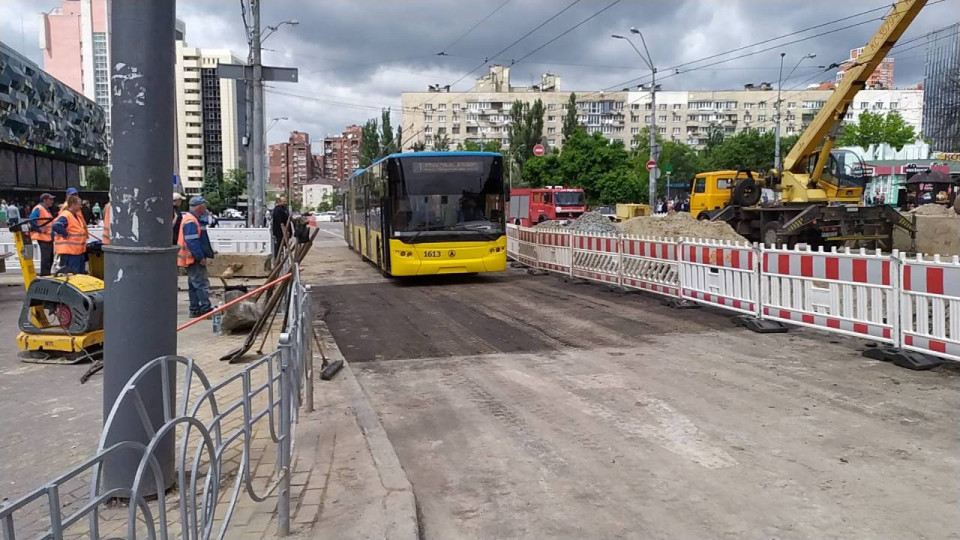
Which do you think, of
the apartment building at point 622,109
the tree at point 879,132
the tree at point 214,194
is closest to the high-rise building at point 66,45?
the tree at point 214,194

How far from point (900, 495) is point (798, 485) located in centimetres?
58

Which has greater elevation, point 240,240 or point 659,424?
point 240,240

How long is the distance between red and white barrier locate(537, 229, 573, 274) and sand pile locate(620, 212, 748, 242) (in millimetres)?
1761

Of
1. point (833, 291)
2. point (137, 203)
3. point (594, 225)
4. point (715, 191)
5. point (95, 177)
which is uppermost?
point (95, 177)

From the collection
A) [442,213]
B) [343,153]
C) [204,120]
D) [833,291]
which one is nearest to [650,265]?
[833,291]

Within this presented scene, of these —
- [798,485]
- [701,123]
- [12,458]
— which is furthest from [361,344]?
[701,123]

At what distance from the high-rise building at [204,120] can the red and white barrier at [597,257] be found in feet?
390

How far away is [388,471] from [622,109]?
4519 inches

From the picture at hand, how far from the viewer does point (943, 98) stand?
84.4 m

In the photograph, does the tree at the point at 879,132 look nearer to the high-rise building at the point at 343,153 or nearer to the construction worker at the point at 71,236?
the construction worker at the point at 71,236

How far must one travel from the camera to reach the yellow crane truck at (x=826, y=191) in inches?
683

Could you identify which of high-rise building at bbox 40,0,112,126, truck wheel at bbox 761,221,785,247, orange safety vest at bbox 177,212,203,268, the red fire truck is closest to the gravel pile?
truck wheel at bbox 761,221,785,247

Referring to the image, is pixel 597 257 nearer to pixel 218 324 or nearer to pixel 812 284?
pixel 812 284

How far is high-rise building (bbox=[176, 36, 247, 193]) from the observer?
126562mm
